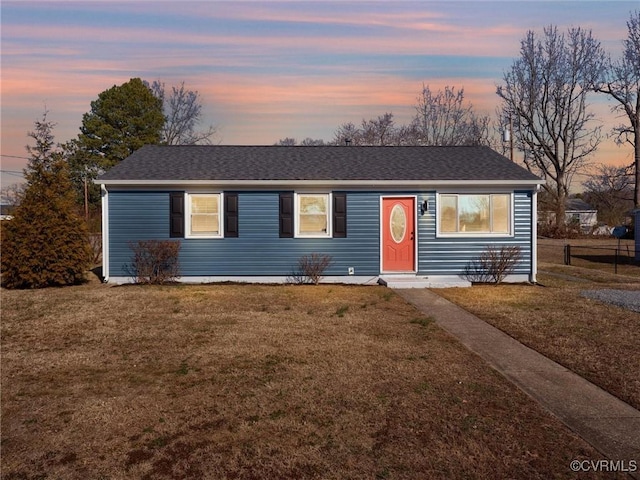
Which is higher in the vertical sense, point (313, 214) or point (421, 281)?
point (313, 214)

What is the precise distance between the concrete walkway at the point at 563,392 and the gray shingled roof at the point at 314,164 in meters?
5.87

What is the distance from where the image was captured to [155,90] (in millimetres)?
43656

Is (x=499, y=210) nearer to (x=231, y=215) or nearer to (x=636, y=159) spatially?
(x=231, y=215)

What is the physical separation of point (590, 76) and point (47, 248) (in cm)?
3844

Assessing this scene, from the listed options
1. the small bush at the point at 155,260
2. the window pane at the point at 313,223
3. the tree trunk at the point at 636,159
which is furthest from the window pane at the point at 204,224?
the tree trunk at the point at 636,159

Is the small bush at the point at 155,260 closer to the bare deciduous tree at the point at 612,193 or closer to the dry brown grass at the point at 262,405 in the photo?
the dry brown grass at the point at 262,405

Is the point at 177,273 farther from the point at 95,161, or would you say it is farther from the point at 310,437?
the point at 95,161

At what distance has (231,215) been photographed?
1241cm

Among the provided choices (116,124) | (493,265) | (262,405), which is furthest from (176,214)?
(116,124)

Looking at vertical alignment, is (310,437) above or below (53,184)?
below

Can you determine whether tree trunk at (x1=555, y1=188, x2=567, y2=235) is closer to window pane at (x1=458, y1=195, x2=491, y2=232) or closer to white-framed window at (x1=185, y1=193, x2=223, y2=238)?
window pane at (x1=458, y1=195, x2=491, y2=232)

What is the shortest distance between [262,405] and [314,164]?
9.93m

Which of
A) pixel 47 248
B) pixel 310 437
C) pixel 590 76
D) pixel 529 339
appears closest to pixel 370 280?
pixel 529 339

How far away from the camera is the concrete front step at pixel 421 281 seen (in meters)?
11.8
